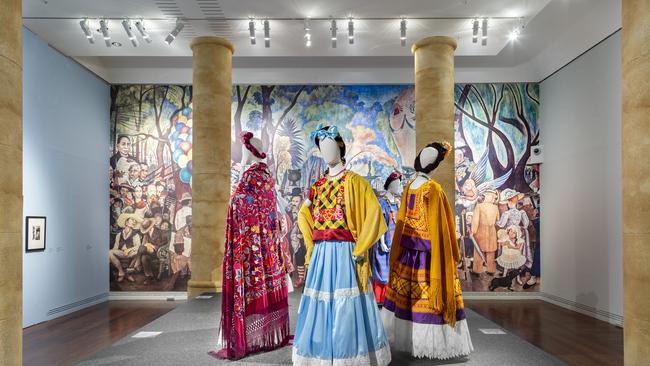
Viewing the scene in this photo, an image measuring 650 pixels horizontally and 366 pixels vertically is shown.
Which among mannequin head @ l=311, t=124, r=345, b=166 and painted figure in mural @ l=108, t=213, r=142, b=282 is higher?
mannequin head @ l=311, t=124, r=345, b=166

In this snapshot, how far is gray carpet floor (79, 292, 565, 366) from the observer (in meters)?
4.20

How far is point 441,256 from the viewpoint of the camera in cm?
418

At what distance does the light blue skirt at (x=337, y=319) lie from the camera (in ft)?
11.4

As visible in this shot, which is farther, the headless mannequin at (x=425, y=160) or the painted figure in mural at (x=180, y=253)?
the painted figure in mural at (x=180, y=253)

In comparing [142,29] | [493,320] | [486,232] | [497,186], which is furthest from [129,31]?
[486,232]

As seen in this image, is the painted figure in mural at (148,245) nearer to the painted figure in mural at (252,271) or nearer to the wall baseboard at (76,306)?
the wall baseboard at (76,306)

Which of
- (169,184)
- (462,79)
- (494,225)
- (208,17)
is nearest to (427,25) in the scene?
Answer: (462,79)

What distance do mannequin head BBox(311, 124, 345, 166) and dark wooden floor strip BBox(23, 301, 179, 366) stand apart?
3748 millimetres

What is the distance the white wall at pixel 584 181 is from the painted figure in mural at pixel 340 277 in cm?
528

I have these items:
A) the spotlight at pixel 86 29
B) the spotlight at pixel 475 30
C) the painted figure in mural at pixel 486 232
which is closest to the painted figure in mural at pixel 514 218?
the painted figure in mural at pixel 486 232

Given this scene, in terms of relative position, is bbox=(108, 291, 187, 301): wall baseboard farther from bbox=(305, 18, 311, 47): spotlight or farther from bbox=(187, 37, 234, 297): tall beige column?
bbox=(305, 18, 311, 47): spotlight

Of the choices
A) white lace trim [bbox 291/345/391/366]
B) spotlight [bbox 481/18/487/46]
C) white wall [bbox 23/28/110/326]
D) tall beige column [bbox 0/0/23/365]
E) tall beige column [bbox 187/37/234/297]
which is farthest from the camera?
tall beige column [bbox 187/37/234/297]

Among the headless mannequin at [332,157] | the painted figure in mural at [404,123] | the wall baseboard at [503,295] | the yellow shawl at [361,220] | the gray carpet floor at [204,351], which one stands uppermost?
the painted figure in mural at [404,123]

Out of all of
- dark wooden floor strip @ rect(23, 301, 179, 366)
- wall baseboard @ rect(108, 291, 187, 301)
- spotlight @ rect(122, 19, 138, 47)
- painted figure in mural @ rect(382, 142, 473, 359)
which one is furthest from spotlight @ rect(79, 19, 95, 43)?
painted figure in mural @ rect(382, 142, 473, 359)
